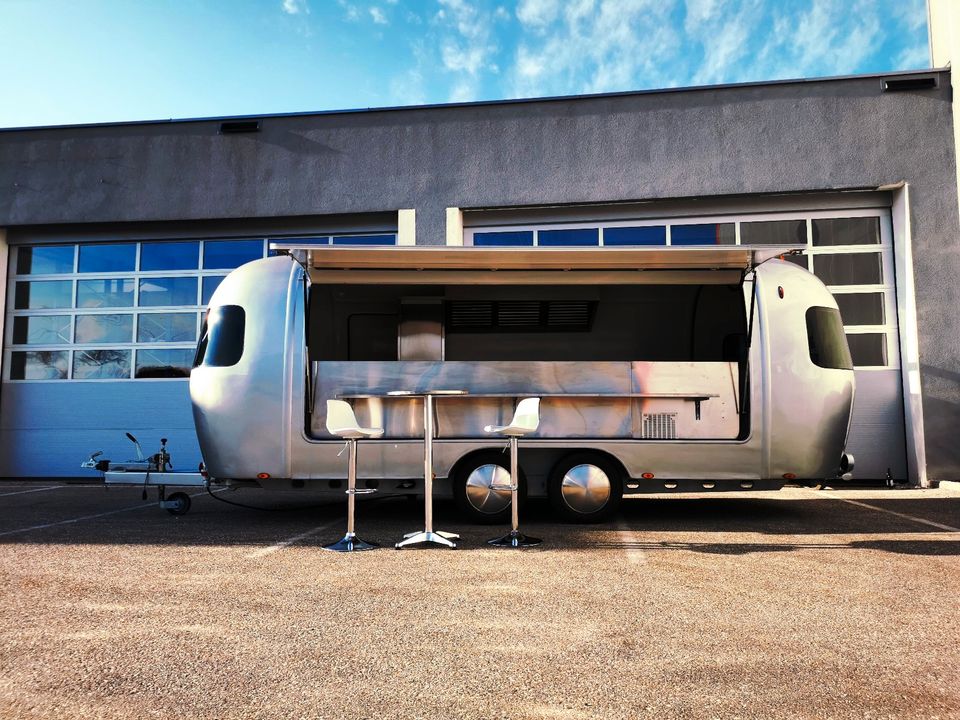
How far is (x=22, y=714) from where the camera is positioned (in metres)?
2.21

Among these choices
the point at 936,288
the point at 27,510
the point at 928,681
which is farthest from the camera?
the point at 936,288

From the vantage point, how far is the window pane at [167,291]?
1141cm

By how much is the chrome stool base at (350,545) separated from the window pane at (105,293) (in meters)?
8.28

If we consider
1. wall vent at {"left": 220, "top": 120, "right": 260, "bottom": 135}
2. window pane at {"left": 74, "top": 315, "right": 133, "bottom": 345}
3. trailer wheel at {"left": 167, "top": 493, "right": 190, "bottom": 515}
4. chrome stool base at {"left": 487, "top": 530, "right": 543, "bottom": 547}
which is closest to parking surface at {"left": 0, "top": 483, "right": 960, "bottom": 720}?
chrome stool base at {"left": 487, "top": 530, "right": 543, "bottom": 547}

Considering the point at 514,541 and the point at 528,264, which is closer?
the point at 514,541

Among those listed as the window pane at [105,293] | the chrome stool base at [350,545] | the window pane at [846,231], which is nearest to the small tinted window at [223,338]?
the chrome stool base at [350,545]

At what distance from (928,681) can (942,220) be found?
30.5ft

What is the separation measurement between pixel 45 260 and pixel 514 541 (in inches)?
426

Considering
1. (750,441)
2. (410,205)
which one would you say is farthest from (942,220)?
(410,205)

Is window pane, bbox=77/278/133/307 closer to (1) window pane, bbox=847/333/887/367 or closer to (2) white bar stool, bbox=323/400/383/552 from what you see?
(2) white bar stool, bbox=323/400/383/552

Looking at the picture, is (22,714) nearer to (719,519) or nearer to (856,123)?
(719,519)

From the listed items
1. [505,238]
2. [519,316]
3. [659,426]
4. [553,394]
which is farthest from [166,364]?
[659,426]

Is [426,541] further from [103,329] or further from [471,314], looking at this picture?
[103,329]

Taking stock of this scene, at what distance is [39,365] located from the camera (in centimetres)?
1169
